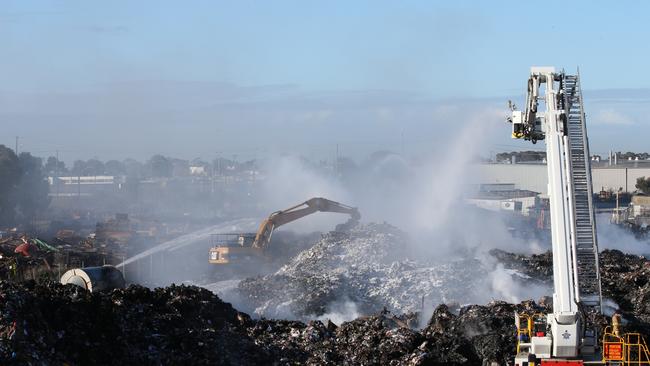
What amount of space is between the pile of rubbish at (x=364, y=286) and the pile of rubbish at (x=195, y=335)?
4365 mm

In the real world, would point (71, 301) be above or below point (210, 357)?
above

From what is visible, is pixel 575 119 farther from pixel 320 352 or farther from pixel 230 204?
pixel 230 204

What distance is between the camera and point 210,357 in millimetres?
16734

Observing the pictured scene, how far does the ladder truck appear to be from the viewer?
1252 centimetres

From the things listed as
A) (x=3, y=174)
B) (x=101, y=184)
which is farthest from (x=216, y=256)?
(x=101, y=184)

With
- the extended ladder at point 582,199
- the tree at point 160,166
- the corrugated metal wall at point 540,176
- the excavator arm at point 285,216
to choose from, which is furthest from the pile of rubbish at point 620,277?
the tree at point 160,166

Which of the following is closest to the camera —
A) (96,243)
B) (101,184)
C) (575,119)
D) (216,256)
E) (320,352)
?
(575,119)

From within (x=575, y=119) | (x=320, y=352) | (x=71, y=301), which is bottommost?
(x=320, y=352)

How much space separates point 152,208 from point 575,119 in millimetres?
68275

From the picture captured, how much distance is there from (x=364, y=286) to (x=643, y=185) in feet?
166

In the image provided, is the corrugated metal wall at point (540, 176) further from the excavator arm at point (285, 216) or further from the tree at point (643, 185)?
the excavator arm at point (285, 216)

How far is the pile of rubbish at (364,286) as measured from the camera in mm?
23969

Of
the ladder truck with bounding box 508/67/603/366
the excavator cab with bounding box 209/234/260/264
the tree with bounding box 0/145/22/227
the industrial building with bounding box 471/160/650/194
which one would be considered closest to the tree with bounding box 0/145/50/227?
the tree with bounding box 0/145/22/227

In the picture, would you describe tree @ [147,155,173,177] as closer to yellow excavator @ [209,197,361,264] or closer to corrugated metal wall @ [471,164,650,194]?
corrugated metal wall @ [471,164,650,194]
